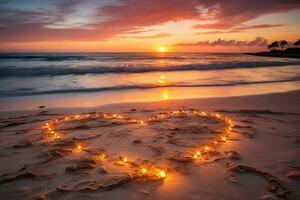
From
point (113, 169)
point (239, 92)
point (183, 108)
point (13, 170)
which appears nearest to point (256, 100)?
point (239, 92)

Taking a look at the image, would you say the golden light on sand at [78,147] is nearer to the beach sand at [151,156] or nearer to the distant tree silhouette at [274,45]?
the beach sand at [151,156]

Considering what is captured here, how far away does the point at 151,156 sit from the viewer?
4.37m

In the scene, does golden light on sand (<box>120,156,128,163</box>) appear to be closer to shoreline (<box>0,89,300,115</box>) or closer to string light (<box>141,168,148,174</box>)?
string light (<box>141,168,148,174</box>)

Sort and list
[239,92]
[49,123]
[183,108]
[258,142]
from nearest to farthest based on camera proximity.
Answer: [258,142] → [49,123] → [183,108] → [239,92]

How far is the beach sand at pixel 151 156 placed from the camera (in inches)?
133

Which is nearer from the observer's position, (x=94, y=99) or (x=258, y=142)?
(x=258, y=142)

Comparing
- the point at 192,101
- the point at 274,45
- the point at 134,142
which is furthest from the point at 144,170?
the point at 274,45

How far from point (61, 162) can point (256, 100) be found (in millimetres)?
7525

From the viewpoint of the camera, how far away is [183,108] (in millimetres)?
8203

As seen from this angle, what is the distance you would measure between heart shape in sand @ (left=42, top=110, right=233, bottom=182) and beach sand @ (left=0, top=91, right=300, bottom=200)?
1 cm

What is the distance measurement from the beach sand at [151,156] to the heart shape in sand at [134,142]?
1 centimetres

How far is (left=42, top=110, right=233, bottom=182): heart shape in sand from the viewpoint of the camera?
3923 mm

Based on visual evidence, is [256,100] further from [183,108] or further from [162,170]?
[162,170]

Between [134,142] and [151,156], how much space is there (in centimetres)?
76
